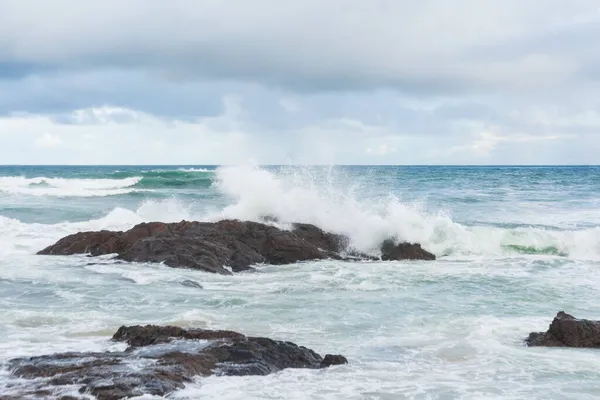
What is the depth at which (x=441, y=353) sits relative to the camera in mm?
8117

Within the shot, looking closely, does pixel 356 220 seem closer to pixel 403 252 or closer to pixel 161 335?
pixel 403 252

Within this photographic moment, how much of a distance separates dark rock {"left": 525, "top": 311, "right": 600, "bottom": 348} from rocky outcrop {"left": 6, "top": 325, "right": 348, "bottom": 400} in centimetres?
273

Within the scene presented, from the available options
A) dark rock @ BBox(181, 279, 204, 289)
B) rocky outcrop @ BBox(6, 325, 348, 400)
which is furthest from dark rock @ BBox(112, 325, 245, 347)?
dark rock @ BBox(181, 279, 204, 289)

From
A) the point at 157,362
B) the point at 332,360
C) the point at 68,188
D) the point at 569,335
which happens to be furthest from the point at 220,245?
the point at 68,188

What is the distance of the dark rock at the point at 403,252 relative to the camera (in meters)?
16.4

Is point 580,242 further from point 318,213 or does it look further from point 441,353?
point 441,353

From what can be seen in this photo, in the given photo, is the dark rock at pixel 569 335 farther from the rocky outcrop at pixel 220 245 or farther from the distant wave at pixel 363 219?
the distant wave at pixel 363 219

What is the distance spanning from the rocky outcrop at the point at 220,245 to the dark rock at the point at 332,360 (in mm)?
6421

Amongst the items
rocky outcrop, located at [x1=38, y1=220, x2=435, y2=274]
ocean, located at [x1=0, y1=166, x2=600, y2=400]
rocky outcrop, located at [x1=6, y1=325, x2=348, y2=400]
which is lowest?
ocean, located at [x1=0, y1=166, x2=600, y2=400]

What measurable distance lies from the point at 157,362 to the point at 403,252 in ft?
33.9

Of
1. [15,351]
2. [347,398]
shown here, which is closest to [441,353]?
[347,398]

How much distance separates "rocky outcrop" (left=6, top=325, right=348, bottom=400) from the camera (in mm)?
6160

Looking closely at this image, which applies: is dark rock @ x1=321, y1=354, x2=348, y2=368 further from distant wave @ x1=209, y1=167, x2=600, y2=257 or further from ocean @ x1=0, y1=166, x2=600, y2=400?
distant wave @ x1=209, y1=167, x2=600, y2=257

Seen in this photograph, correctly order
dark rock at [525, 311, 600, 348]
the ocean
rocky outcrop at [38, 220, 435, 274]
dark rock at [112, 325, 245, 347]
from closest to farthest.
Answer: the ocean → dark rock at [112, 325, 245, 347] → dark rock at [525, 311, 600, 348] → rocky outcrop at [38, 220, 435, 274]
